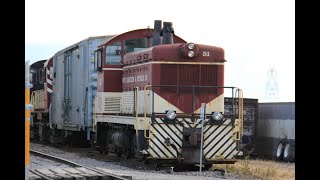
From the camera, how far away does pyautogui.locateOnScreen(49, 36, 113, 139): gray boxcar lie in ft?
60.0

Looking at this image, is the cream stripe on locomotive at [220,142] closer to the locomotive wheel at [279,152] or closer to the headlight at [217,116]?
the headlight at [217,116]

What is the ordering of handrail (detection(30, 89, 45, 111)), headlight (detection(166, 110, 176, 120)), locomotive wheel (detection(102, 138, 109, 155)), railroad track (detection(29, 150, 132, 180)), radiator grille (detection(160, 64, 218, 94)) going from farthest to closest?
handrail (detection(30, 89, 45, 111)) < locomotive wheel (detection(102, 138, 109, 155)) < radiator grille (detection(160, 64, 218, 94)) < headlight (detection(166, 110, 176, 120)) < railroad track (detection(29, 150, 132, 180))

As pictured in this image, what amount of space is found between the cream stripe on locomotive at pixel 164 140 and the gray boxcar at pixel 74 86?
480 cm

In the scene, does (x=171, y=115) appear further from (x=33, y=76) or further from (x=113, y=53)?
(x=33, y=76)

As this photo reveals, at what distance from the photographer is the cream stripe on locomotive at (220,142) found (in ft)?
46.4

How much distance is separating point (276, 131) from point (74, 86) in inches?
329

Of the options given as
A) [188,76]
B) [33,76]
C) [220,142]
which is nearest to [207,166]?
[220,142]

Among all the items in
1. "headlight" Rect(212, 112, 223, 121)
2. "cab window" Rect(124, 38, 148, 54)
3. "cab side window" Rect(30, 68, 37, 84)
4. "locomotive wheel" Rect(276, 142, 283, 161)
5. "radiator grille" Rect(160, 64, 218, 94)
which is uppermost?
"cab window" Rect(124, 38, 148, 54)

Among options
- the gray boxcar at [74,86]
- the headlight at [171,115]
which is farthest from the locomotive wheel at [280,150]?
the headlight at [171,115]

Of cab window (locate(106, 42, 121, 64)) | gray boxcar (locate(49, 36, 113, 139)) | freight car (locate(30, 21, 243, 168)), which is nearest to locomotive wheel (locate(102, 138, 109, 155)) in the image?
freight car (locate(30, 21, 243, 168))

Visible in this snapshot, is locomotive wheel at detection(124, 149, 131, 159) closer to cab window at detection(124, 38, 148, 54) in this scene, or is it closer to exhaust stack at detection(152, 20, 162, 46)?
cab window at detection(124, 38, 148, 54)

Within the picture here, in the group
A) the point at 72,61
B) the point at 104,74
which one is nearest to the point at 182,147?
the point at 104,74

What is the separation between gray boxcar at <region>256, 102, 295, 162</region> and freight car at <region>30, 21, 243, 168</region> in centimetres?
787

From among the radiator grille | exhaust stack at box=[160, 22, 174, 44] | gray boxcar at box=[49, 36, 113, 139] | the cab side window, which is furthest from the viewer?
the cab side window
